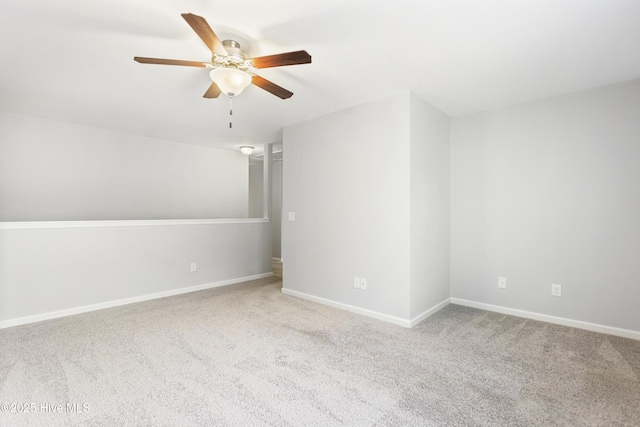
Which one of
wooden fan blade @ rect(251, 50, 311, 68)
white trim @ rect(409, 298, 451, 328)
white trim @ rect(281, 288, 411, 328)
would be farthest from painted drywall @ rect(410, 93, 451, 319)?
wooden fan blade @ rect(251, 50, 311, 68)

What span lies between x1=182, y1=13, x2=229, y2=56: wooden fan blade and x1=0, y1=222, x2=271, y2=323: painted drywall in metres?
2.87

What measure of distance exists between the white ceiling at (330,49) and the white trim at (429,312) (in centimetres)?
223

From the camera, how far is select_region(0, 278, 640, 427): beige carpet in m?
1.71

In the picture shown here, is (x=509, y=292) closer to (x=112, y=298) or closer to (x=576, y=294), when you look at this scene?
(x=576, y=294)

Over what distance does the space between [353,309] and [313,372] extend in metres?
1.37

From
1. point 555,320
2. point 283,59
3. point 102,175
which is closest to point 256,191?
point 102,175

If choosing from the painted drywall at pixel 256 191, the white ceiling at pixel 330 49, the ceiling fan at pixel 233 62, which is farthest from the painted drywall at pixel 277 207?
the ceiling fan at pixel 233 62

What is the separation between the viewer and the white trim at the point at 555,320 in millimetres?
2783

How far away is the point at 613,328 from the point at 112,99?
5.38 m

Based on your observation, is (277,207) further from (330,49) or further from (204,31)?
(204,31)

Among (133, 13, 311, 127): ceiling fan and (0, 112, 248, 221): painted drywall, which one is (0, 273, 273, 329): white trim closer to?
(0, 112, 248, 221): painted drywall

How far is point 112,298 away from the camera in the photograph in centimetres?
370

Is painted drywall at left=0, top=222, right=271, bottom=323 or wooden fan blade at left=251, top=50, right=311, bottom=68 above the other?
wooden fan blade at left=251, top=50, right=311, bottom=68

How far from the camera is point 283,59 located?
201 cm
